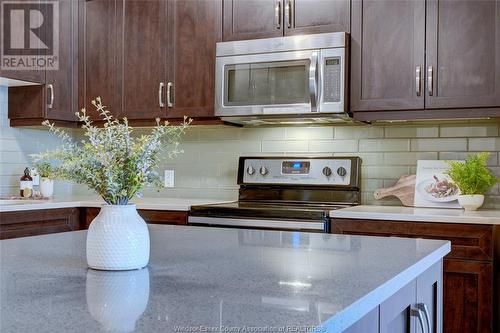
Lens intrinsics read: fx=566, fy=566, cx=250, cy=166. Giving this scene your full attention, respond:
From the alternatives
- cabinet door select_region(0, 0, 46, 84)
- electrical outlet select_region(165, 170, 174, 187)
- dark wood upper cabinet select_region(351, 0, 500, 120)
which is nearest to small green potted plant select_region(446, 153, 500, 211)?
dark wood upper cabinet select_region(351, 0, 500, 120)

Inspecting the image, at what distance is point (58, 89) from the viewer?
3.65m

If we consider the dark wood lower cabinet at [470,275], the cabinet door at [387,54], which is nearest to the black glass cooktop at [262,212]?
the dark wood lower cabinet at [470,275]

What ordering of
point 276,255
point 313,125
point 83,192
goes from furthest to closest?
point 83,192 → point 313,125 → point 276,255

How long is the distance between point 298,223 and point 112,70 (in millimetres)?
1674

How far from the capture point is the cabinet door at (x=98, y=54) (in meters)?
3.64

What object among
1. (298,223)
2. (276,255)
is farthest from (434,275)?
(298,223)

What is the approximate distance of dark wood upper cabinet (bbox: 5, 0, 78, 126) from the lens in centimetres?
359

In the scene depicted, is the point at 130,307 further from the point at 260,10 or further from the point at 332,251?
the point at 260,10

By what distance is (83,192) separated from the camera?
4.22 meters

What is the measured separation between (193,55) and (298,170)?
937mm

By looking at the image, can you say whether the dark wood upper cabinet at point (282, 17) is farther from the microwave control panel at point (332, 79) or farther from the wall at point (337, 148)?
the wall at point (337, 148)

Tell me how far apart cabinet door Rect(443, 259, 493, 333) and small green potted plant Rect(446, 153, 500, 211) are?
1.43ft

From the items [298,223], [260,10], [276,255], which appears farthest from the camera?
[260,10]

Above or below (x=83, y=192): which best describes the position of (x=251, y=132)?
above
